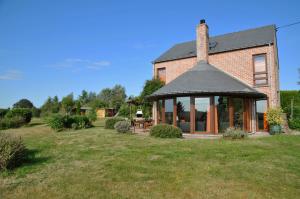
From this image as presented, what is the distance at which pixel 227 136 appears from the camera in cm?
1255

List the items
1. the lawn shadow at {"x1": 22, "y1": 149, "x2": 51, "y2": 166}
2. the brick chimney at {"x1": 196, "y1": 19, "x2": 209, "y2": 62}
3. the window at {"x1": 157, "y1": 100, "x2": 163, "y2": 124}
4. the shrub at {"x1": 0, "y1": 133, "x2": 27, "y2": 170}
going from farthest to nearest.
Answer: the brick chimney at {"x1": 196, "y1": 19, "x2": 209, "y2": 62} < the window at {"x1": 157, "y1": 100, "x2": 163, "y2": 124} < the lawn shadow at {"x1": 22, "y1": 149, "x2": 51, "y2": 166} < the shrub at {"x1": 0, "y1": 133, "x2": 27, "y2": 170}

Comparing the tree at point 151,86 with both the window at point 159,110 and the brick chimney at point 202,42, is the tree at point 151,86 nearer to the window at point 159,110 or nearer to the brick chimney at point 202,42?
the window at point 159,110

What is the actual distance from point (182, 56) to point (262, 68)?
7.27 m

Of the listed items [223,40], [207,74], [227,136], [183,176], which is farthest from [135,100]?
[183,176]

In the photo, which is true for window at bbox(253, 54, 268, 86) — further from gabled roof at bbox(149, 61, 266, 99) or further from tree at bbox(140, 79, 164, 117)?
tree at bbox(140, 79, 164, 117)

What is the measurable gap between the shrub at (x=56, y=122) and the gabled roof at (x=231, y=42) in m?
11.2

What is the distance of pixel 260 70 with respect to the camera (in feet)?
61.2

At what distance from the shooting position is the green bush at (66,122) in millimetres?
18680

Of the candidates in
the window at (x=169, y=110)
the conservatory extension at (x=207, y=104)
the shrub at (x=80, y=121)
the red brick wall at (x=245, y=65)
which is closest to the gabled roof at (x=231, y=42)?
the red brick wall at (x=245, y=65)

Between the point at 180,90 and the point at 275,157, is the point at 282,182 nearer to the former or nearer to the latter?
the point at 275,157

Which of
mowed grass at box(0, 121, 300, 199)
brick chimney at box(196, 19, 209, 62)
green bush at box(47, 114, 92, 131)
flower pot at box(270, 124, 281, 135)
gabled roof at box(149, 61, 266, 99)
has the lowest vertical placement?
mowed grass at box(0, 121, 300, 199)

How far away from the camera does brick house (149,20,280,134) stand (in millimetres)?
15312

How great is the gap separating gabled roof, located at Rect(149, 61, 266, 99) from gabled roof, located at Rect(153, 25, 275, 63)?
3415mm

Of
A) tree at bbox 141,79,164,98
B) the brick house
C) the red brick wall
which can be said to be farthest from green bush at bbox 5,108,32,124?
Answer: the red brick wall
